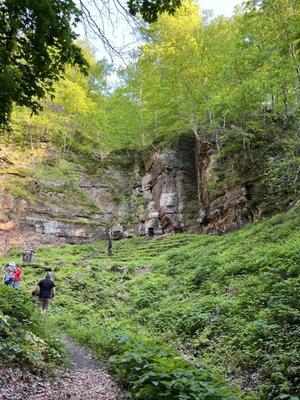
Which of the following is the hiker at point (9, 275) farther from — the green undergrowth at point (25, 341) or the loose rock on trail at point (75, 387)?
the loose rock on trail at point (75, 387)

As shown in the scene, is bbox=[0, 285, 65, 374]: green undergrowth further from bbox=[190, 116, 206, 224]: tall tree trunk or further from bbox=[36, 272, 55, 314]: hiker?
bbox=[190, 116, 206, 224]: tall tree trunk

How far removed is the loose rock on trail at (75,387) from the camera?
182 inches

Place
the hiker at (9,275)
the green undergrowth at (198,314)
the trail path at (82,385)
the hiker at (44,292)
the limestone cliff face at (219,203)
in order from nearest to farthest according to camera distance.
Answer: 1. the trail path at (82,385)
2. the green undergrowth at (198,314)
3. the hiker at (44,292)
4. the hiker at (9,275)
5. the limestone cliff face at (219,203)

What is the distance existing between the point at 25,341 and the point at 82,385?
3.83 feet

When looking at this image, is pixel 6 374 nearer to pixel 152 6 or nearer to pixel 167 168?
pixel 152 6

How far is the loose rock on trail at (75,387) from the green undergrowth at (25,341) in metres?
0.31

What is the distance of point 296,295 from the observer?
761 centimetres

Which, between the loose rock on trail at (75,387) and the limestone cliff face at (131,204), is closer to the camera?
the loose rock on trail at (75,387)

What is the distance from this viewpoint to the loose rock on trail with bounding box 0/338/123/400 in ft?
15.2

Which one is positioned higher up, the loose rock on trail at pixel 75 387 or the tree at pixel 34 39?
the tree at pixel 34 39

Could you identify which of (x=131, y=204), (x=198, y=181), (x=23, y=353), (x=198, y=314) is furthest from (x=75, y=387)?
(x=131, y=204)

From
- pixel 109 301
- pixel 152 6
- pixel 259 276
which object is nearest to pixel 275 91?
pixel 259 276

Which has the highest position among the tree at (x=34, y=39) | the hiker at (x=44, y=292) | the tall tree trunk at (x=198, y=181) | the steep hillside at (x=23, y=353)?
the tall tree trunk at (x=198, y=181)

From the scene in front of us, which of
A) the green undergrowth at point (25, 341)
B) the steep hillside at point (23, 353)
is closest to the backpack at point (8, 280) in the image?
the green undergrowth at point (25, 341)
